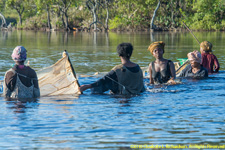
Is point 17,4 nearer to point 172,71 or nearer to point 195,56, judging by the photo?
point 195,56

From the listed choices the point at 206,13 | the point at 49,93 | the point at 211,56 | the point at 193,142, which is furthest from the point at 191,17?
the point at 193,142

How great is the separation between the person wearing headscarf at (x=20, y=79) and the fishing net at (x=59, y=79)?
3.50 feet

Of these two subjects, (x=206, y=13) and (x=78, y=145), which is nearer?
(x=78, y=145)

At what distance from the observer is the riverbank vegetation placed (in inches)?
2311

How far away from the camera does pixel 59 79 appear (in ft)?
35.8

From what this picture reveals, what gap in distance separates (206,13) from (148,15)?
366 inches

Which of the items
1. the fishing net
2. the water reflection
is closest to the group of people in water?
the water reflection

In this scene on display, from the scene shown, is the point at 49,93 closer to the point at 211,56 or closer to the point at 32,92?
the point at 32,92

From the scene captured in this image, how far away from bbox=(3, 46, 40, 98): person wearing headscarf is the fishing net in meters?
1.07

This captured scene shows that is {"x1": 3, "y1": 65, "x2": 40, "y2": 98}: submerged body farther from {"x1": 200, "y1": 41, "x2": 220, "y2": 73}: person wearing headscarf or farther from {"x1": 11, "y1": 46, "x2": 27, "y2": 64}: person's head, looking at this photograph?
{"x1": 200, "y1": 41, "x2": 220, "y2": 73}: person wearing headscarf

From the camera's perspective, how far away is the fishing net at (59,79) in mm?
10782

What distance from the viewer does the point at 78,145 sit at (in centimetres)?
680

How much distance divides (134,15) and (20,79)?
55.1 m

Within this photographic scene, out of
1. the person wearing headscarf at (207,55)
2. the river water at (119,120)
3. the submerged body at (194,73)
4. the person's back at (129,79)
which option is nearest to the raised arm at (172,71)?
the river water at (119,120)
